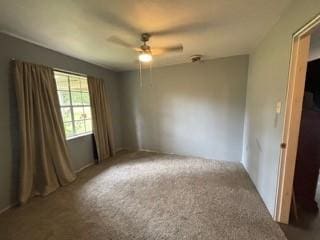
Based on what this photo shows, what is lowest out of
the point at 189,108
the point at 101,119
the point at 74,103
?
the point at 101,119

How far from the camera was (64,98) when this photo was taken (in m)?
3.04

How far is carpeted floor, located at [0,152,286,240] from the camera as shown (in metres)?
1.67

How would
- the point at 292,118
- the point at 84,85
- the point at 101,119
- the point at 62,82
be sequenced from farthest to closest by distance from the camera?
the point at 101,119 → the point at 84,85 → the point at 62,82 → the point at 292,118

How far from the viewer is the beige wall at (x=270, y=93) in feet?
4.86

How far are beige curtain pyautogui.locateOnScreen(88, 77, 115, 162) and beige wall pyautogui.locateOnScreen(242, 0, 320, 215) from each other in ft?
10.2

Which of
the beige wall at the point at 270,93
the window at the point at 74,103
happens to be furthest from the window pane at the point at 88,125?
the beige wall at the point at 270,93

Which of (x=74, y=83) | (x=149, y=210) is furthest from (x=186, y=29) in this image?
(x=74, y=83)

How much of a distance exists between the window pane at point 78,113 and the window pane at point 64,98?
20 cm

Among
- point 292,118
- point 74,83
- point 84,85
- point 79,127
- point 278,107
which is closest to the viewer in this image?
point 292,118

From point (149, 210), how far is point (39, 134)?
1.96 m

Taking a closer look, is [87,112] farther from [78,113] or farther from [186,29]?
[186,29]

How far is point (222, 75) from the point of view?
3.40 metres

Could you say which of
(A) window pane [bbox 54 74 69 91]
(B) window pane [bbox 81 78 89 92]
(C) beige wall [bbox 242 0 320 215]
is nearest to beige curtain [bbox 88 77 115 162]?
(B) window pane [bbox 81 78 89 92]

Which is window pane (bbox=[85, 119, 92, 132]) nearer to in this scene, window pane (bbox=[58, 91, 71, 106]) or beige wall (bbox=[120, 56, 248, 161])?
window pane (bbox=[58, 91, 71, 106])
